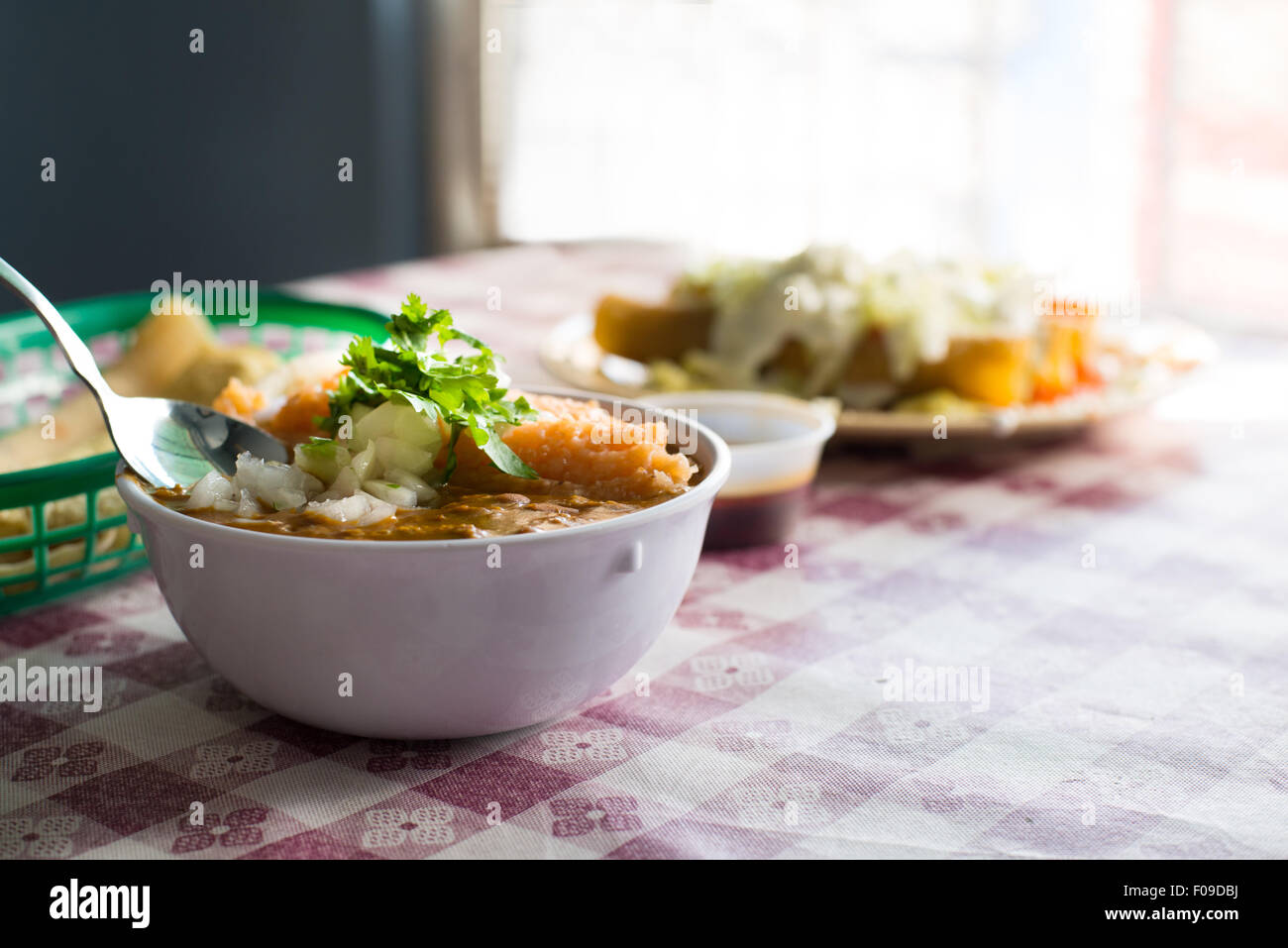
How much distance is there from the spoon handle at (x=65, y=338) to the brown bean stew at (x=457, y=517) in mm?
112

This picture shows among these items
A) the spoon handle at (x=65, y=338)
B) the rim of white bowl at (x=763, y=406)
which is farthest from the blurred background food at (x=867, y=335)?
the spoon handle at (x=65, y=338)

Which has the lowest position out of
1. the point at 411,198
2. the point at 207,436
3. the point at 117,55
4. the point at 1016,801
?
the point at 1016,801

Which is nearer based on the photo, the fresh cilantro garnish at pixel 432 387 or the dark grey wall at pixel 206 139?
the fresh cilantro garnish at pixel 432 387

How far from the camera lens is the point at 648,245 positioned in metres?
3.03

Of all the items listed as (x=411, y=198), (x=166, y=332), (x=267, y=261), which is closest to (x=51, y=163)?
(x=267, y=261)

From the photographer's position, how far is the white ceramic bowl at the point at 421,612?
815mm

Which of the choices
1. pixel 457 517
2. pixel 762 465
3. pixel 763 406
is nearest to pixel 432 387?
pixel 457 517

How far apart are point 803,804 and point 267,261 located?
14.0 feet

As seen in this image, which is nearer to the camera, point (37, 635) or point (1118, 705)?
point (1118, 705)

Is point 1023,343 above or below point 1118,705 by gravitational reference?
above

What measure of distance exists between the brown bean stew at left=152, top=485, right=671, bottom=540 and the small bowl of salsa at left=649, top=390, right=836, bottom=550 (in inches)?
16.3

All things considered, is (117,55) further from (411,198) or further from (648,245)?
→ (648,245)

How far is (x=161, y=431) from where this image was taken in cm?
103

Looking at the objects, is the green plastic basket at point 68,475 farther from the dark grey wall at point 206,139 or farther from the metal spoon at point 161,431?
the dark grey wall at point 206,139
